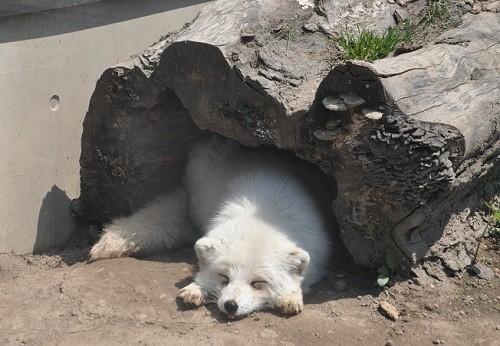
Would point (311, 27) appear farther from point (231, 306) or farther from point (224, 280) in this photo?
point (231, 306)

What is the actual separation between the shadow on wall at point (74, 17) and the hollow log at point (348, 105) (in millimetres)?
761

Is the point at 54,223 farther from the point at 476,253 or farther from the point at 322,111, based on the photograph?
the point at 476,253

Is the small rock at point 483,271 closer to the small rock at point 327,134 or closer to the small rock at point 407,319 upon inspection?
the small rock at point 407,319

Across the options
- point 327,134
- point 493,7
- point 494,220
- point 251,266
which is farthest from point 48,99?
point 494,220

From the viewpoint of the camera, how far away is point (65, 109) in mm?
5812

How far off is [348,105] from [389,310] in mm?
1400

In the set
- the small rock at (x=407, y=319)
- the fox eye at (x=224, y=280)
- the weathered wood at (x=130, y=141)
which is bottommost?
the small rock at (x=407, y=319)

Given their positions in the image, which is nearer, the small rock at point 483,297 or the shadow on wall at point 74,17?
the small rock at point 483,297

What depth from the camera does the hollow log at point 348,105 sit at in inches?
160

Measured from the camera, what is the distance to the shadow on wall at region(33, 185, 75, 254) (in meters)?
5.87

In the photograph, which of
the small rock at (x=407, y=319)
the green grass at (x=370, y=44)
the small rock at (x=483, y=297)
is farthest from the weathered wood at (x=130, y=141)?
the small rock at (x=483, y=297)

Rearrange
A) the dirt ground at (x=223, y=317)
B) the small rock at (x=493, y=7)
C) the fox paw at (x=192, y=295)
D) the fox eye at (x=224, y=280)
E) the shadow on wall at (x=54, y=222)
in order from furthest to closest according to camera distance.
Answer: the shadow on wall at (x=54, y=222) < the small rock at (x=493, y=7) < the fox eye at (x=224, y=280) < the fox paw at (x=192, y=295) < the dirt ground at (x=223, y=317)

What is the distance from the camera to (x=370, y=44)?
4625mm

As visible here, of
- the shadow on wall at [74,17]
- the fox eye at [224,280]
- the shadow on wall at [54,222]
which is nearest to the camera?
the fox eye at [224,280]
